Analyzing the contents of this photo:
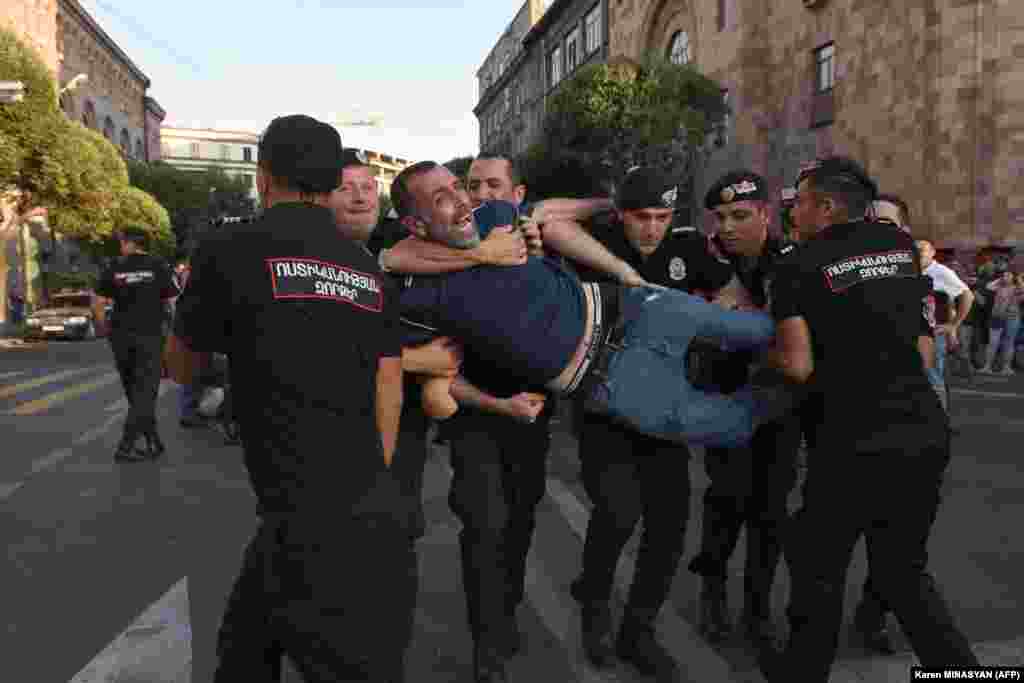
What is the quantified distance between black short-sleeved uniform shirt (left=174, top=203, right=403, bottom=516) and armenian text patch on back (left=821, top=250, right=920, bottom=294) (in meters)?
1.41

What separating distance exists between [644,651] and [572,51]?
46184mm

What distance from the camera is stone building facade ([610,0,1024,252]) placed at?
17234mm

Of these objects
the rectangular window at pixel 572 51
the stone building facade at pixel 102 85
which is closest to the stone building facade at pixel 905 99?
the rectangular window at pixel 572 51

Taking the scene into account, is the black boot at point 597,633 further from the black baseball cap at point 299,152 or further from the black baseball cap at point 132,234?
the black baseball cap at point 132,234

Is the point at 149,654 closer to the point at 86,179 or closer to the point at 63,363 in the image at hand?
the point at 63,363

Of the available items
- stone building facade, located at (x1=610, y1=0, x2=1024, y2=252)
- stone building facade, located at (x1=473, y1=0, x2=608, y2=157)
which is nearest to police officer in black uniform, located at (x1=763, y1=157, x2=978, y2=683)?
stone building facade, located at (x1=610, y1=0, x2=1024, y2=252)

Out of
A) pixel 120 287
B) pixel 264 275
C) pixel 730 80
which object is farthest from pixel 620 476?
pixel 730 80

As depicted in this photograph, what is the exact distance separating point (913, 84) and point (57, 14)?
165ft

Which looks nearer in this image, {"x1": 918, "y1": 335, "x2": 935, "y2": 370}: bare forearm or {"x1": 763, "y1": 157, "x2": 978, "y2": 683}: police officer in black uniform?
{"x1": 763, "y1": 157, "x2": 978, "y2": 683}: police officer in black uniform

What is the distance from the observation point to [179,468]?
7.09 metres

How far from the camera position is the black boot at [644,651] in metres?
3.15

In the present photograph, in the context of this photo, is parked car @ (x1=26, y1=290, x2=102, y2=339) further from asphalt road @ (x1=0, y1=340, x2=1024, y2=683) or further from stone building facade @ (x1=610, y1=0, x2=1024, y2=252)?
stone building facade @ (x1=610, y1=0, x2=1024, y2=252)

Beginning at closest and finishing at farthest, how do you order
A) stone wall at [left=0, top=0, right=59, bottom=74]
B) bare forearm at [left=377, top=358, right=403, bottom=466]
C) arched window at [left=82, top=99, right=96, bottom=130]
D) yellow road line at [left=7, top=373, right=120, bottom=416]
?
bare forearm at [left=377, top=358, right=403, bottom=466]
yellow road line at [left=7, top=373, right=120, bottom=416]
stone wall at [left=0, top=0, right=59, bottom=74]
arched window at [left=82, top=99, right=96, bottom=130]

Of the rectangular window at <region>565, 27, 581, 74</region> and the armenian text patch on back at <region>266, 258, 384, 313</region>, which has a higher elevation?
Answer: the rectangular window at <region>565, 27, 581, 74</region>
